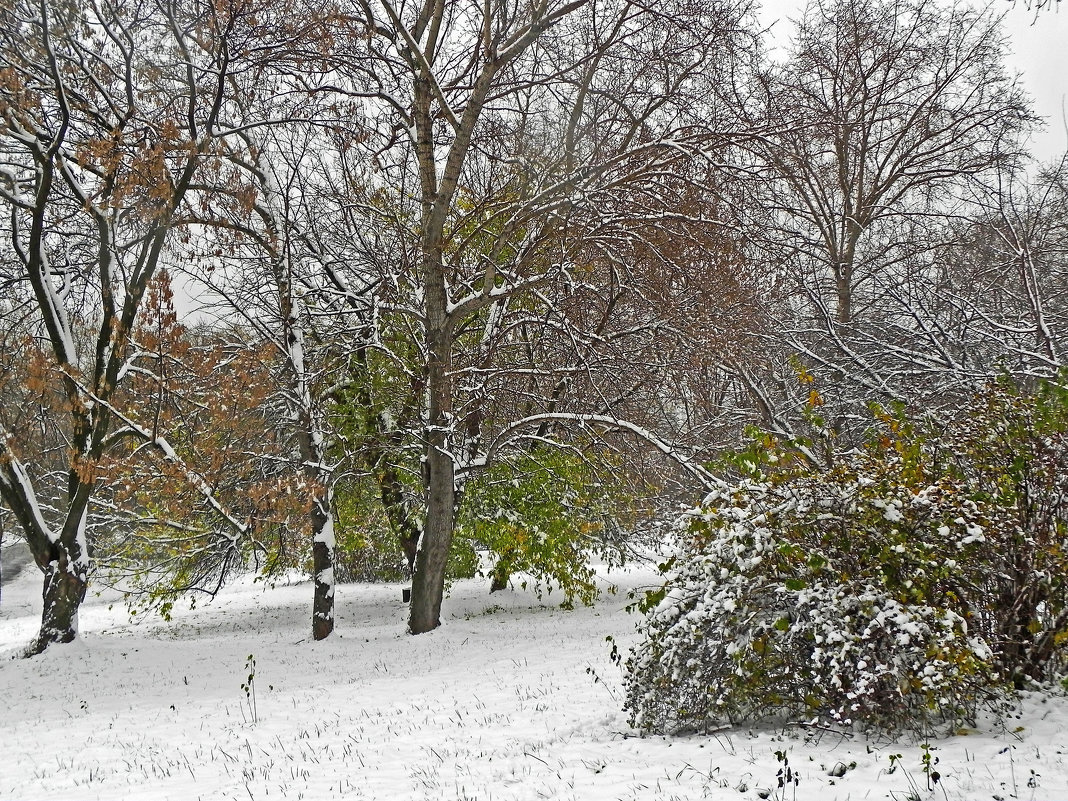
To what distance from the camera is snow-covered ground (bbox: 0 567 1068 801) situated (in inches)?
178

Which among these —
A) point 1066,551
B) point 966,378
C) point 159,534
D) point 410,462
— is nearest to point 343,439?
point 410,462

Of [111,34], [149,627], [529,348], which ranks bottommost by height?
[149,627]

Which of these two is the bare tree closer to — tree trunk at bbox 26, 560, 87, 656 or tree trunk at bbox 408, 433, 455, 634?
tree trunk at bbox 408, 433, 455, 634

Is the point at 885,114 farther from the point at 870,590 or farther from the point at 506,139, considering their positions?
the point at 870,590

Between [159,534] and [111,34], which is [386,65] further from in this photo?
[159,534]

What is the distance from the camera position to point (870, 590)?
4.96 meters

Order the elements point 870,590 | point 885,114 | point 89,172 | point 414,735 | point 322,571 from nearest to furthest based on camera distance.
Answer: point 870,590, point 414,735, point 89,172, point 322,571, point 885,114

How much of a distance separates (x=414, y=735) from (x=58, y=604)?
30.1 feet

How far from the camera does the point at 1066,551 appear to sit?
5070mm

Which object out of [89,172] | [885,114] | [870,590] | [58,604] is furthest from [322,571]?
[885,114]

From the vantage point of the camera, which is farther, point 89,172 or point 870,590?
point 89,172

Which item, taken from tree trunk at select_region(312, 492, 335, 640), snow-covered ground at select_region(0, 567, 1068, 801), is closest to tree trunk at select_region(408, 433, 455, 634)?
snow-covered ground at select_region(0, 567, 1068, 801)

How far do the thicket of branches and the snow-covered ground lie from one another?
4.76 feet

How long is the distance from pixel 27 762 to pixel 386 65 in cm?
1054
